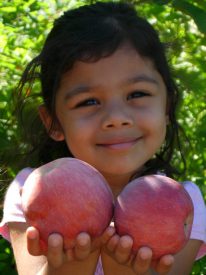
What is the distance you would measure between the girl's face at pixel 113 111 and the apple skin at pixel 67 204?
492 mm

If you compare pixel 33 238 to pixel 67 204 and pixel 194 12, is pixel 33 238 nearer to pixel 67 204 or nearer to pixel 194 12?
pixel 67 204

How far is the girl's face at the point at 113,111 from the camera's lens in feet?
7.59

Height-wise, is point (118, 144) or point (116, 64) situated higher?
point (116, 64)

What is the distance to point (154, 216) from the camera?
6.01 ft

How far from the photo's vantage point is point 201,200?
2.68m

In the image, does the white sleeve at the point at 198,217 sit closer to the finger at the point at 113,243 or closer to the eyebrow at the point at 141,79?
the eyebrow at the point at 141,79

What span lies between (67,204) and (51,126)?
35.8 inches

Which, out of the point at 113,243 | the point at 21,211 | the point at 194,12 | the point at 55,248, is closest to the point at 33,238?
the point at 55,248

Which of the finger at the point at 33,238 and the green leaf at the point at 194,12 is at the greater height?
the green leaf at the point at 194,12

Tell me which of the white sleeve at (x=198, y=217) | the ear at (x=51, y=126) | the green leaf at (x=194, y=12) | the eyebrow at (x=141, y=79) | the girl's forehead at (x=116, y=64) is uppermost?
the green leaf at (x=194, y=12)

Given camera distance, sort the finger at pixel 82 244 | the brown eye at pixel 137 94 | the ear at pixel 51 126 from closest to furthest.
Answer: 1. the finger at pixel 82 244
2. the brown eye at pixel 137 94
3. the ear at pixel 51 126

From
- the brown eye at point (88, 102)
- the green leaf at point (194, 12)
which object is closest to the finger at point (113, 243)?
the brown eye at point (88, 102)

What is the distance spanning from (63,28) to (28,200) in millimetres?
985

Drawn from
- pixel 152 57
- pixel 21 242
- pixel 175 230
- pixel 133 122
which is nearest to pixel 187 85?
pixel 152 57
